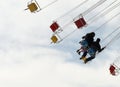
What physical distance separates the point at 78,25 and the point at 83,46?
14.6ft

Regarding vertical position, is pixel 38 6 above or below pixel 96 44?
above

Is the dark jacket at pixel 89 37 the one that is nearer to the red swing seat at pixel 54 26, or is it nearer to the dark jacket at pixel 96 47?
the dark jacket at pixel 96 47

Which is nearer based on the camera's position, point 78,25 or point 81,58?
point 78,25

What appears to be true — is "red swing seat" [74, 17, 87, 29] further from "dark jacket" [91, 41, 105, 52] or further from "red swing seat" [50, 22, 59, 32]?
"dark jacket" [91, 41, 105, 52]

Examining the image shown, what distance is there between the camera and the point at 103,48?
1898 inches

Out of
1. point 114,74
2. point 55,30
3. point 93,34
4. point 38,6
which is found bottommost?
point 114,74

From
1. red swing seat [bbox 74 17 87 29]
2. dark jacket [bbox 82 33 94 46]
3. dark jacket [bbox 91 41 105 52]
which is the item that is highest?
red swing seat [bbox 74 17 87 29]

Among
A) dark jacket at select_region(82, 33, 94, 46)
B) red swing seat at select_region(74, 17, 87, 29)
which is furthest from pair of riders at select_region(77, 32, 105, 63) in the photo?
red swing seat at select_region(74, 17, 87, 29)

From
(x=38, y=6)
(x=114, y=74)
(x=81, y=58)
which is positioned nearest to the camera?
(x=38, y=6)

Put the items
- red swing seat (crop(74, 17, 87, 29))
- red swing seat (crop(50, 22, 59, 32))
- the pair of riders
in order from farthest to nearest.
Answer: the pair of riders
red swing seat (crop(50, 22, 59, 32))
red swing seat (crop(74, 17, 87, 29))

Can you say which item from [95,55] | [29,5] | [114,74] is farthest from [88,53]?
[29,5]

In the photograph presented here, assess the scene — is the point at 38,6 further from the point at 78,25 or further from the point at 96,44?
the point at 96,44

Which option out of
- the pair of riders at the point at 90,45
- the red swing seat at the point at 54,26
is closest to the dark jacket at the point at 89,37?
the pair of riders at the point at 90,45

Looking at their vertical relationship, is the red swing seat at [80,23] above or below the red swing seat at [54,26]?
below
